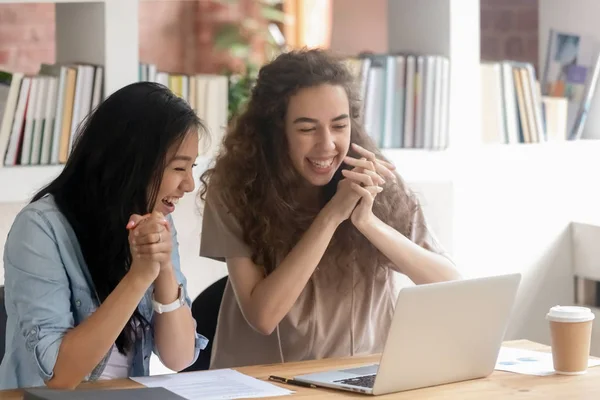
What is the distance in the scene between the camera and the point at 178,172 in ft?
6.89

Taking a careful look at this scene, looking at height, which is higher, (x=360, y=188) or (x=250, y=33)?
(x=250, y=33)

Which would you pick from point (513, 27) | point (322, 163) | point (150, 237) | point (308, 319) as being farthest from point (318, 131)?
point (513, 27)

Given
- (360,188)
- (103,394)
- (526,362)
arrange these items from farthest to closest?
(360,188)
(526,362)
(103,394)

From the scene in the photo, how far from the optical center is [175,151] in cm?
209

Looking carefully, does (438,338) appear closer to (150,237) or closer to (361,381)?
(361,381)

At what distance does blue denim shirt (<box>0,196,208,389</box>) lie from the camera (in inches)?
76.4

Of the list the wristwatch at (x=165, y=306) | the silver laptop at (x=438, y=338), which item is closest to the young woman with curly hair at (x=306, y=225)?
the wristwatch at (x=165, y=306)

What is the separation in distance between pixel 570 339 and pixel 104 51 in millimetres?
1555

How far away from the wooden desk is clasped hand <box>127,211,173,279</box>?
23 centimetres

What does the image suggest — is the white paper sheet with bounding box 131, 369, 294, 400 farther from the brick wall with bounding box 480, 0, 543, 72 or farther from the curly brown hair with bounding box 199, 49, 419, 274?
the brick wall with bounding box 480, 0, 543, 72

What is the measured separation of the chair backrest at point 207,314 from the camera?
2.62 metres

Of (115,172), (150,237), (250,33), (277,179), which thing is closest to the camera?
(150,237)

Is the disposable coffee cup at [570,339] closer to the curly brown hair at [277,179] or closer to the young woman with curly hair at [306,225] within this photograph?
the young woman with curly hair at [306,225]

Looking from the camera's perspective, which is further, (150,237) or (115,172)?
(115,172)
